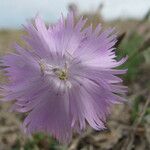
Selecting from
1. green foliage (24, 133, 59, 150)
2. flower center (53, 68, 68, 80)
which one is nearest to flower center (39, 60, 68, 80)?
flower center (53, 68, 68, 80)

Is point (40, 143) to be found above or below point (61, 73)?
below

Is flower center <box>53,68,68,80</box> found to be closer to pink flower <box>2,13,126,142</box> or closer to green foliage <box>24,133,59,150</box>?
pink flower <box>2,13,126,142</box>

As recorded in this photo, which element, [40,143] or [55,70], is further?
[40,143]

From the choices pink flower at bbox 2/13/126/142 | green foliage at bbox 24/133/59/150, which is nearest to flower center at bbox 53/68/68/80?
pink flower at bbox 2/13/126/142

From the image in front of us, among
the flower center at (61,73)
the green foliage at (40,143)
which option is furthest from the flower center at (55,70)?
the green foliage at (40,143)

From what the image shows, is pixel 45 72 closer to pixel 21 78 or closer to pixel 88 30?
pixel 21 78

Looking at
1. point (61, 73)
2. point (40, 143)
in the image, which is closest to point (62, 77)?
point (61, 73)

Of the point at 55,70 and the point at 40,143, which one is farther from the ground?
the point at 55,70

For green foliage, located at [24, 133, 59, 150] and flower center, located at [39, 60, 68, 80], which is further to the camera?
green foliage, located at [24, 133, 59, 150]

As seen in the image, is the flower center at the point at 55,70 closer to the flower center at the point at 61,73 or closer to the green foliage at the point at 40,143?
the flower center at the point at 61,73

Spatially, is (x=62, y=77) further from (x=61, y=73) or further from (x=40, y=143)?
(x=40, y=143)

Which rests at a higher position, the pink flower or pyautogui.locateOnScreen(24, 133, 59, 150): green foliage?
the pink flower

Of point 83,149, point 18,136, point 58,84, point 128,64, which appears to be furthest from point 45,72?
point 128,64
